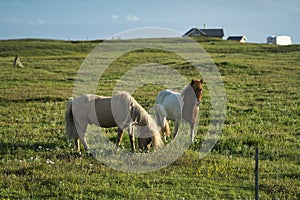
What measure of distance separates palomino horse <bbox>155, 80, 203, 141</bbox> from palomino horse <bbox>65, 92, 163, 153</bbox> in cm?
169

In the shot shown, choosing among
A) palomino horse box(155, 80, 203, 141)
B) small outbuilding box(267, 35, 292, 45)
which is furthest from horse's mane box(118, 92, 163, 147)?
small outbuilding box(267, 35, 292, 45)

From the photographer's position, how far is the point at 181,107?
13.9 meters

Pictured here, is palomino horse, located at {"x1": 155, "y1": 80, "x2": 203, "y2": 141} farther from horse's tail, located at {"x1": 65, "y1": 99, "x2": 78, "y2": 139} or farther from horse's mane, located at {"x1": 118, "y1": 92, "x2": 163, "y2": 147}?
horse's tail, located at {"x1": 65, "y1": 99, "x2": 78, "y2": 139}

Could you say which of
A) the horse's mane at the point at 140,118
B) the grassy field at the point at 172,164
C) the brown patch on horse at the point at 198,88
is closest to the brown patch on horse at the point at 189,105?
the brown patch on horse at the point at 198,88

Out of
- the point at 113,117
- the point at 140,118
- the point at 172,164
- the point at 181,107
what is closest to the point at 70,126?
the point at 113,117

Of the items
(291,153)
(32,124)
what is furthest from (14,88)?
(291,153)

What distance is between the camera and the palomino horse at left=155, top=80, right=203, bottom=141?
12.9 meters

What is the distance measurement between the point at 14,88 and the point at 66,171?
20.4 meters

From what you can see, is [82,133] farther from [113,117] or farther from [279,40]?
[279,40]

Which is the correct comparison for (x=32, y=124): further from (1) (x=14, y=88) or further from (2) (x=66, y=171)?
(1) (x=14, y=88)

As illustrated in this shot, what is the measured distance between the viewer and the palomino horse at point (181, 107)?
1288 centimetres

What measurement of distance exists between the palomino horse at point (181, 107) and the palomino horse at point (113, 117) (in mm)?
1692

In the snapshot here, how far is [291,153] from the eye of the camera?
37.6ft

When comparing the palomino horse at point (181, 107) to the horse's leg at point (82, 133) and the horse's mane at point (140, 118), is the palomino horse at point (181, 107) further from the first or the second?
the horse's leg at point (82, 133)
